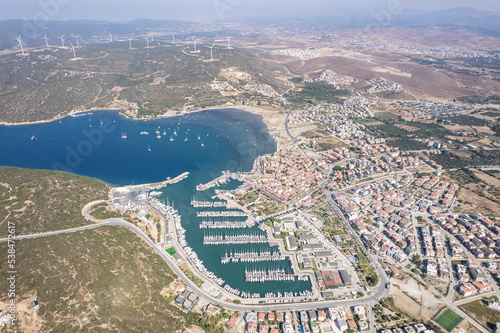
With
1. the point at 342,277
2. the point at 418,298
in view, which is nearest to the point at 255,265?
the point at 342,277

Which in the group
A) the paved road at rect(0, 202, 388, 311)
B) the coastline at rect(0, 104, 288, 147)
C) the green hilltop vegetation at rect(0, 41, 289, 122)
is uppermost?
the green hilltop vegetation at rect(0, 41, 289, 122)

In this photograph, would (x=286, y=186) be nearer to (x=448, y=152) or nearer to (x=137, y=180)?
(x=137, y=180)

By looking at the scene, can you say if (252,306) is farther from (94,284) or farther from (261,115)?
(261,115)

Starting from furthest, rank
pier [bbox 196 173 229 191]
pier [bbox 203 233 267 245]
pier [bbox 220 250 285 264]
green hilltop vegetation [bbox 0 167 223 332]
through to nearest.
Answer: pier [bbox 196 173 229 191], pier [bbox 203 233 267 245], pier [bbox 220 250 285 264], green hilltop vegetation [bbox 0 167 223 332]

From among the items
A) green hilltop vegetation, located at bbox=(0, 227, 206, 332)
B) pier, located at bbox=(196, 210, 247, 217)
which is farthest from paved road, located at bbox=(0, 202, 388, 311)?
pier, located at bbox=(196, 210, 247, 217)

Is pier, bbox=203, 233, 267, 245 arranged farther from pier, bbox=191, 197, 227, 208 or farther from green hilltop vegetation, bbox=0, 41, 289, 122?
green hilltop vegetation, bbox=0, 41, 289, 122
